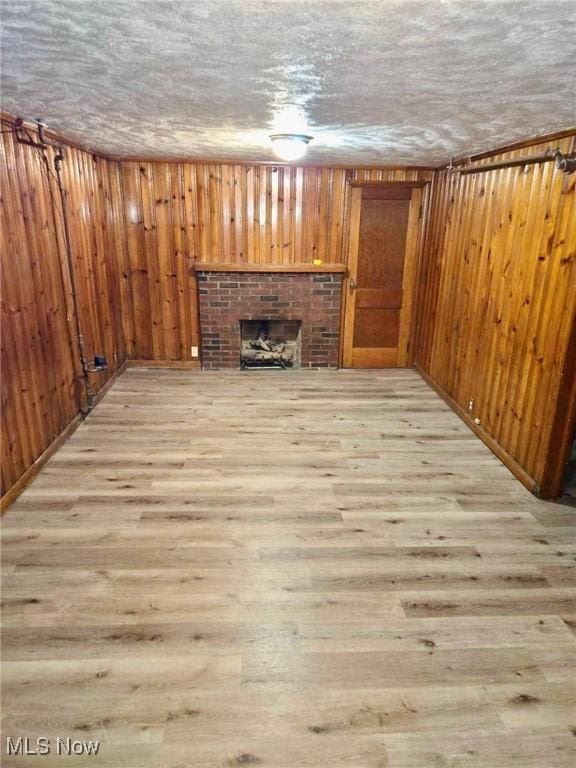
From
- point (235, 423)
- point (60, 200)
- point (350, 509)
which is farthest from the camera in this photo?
point (235, 423)

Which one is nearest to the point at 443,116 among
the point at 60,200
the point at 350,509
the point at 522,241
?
the point at 522,241

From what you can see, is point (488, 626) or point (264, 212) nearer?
point (488, 626)

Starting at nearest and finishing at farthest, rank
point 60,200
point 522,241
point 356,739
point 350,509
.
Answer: point 356,739 → point 350,509 → point 522,241 → point 60,200

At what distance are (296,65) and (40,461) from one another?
2.92m

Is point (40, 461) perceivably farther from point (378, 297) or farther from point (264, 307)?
point (378, 297)

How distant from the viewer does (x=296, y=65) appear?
68.9 inches

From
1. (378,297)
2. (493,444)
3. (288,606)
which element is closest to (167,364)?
(378,297)

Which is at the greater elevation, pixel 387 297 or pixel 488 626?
pixel 387 297

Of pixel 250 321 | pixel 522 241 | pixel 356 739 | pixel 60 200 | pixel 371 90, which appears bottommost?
pixel 356 739

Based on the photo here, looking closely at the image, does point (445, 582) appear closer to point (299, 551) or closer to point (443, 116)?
point (299, 551)

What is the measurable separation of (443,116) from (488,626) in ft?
8.33

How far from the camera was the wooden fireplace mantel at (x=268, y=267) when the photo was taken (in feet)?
17.6

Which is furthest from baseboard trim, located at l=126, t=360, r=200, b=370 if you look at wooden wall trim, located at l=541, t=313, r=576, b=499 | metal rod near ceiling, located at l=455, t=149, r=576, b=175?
wooden wall trim, located at l=541, t=313, r=576, b=499

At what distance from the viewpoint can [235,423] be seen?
426 centimetres
